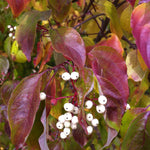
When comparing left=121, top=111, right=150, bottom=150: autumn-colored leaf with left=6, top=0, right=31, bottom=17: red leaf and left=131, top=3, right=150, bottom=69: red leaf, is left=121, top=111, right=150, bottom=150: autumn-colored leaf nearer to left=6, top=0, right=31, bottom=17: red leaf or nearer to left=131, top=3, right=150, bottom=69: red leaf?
left=131, top=3, right=150, bottom=69: red leaf

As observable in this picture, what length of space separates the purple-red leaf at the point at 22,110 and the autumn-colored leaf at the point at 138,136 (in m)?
0.14

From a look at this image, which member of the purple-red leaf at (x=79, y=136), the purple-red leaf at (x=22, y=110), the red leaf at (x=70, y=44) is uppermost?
the red leaf at (x=70, y=44)

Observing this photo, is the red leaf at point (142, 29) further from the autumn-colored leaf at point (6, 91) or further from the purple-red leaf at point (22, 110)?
the autumn-colored leaf at point (6, 91)

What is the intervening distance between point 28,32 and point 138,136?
0.24m

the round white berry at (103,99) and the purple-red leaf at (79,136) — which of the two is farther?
the purple-red leaf at (79,136)

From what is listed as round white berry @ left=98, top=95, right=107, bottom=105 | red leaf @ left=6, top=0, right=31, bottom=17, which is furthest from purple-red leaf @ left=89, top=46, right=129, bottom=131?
red leaf @ left=6, top=0, right=31, bottom=17

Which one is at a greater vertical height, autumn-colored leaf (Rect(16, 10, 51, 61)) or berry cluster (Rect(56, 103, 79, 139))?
autumn-colored leaf (Rect(16, 10, 51, 61))

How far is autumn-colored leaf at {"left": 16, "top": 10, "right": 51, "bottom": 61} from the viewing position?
328 mm

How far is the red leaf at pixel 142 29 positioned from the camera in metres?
0.24

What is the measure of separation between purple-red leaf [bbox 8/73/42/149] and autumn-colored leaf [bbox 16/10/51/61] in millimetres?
72

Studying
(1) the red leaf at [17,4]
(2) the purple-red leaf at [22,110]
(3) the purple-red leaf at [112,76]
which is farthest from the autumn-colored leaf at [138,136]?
(1) the red leaf at [17,4]

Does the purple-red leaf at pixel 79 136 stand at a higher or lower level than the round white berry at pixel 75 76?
lower

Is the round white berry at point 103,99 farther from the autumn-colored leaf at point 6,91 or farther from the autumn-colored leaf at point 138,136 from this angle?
the autumn-colored leaf at point 6,91

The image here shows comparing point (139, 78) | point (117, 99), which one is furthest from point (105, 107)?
point (139, 78)
